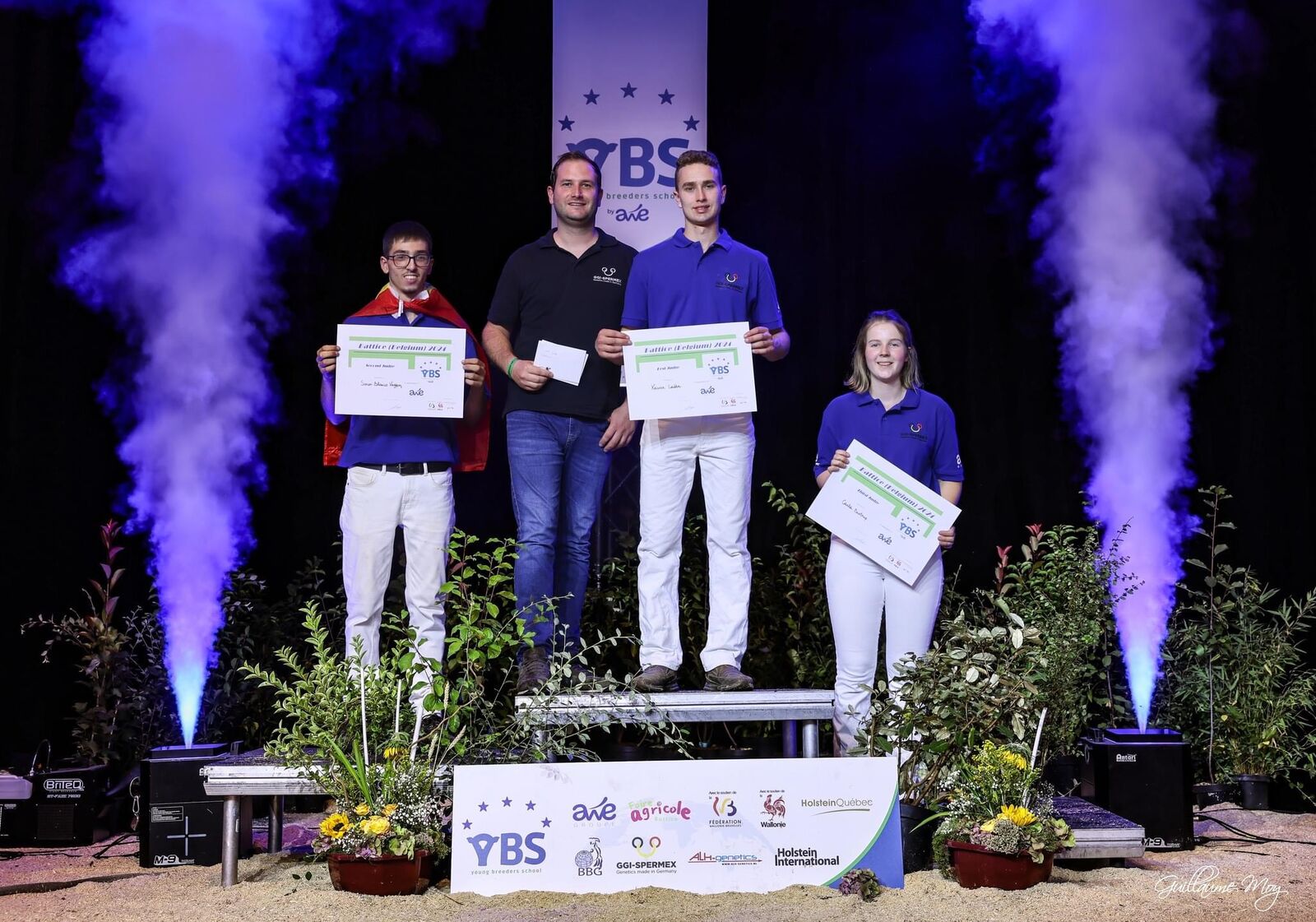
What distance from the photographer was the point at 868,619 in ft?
12.9

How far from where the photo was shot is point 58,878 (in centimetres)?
358

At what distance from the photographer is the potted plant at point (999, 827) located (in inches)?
121

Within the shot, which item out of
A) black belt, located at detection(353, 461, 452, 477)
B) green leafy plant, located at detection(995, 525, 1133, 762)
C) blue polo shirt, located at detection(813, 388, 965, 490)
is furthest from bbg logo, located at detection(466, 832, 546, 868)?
green leafy plant, located at detection(995, 525, 1133, 762)

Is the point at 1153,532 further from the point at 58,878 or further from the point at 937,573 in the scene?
the point at 58,878

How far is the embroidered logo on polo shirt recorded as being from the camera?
4.02 metres

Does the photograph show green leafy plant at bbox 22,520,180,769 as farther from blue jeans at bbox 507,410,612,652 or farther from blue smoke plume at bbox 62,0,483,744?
blue jeans at bbox 507,410,612,652

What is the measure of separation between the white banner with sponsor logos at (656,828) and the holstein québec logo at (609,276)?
1769 millimetres

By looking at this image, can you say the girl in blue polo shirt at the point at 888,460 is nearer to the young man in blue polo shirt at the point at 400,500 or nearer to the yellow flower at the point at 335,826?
the young man in blue polo shirt at the point at 400,500

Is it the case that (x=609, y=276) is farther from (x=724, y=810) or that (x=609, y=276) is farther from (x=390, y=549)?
(x=724, y=810)

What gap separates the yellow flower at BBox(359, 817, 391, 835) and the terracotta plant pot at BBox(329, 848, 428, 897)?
0.22ft

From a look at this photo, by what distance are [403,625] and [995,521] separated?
2669mm

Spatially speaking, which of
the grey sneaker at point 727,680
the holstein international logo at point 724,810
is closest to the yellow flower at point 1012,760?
the holstein international logo at point 724,810

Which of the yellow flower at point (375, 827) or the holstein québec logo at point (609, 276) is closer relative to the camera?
the yellow flower at point (375, 827)

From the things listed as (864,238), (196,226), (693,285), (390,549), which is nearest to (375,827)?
(390,549)
